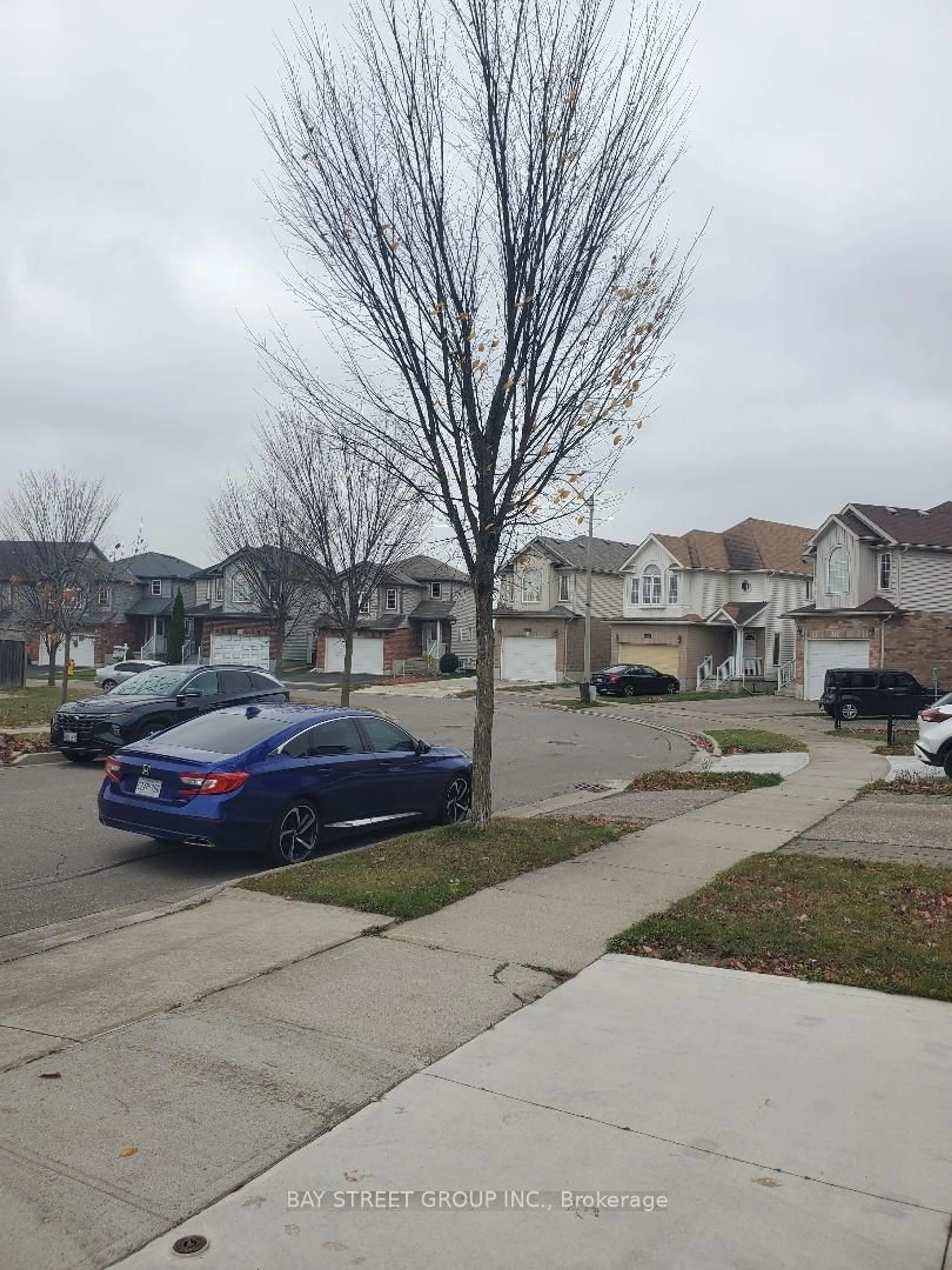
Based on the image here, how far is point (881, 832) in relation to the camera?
10734 mm

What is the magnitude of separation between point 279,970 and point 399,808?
4.71 metres

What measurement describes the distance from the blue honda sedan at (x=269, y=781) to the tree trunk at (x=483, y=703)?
0.90 m

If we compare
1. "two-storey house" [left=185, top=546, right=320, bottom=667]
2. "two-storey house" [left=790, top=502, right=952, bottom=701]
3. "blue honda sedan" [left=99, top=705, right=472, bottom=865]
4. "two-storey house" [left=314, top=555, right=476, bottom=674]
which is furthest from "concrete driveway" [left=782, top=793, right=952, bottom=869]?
"two-storey house" [left=314, top=555, right=476, bottom=674]

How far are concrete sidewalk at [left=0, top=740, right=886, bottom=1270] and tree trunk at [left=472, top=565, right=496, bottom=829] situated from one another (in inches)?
68.3

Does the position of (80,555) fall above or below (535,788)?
above

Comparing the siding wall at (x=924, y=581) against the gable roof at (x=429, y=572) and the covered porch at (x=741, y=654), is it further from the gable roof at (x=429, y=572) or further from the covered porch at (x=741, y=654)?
the gable roof at (x=429, y=572)

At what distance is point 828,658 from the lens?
37250 mm


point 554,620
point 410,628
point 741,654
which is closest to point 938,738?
point 741,654

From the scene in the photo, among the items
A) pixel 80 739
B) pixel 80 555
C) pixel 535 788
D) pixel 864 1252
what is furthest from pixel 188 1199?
pixel 80 555

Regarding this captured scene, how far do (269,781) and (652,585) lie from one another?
127 ft

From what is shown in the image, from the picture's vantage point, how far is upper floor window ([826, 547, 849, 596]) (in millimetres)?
36844

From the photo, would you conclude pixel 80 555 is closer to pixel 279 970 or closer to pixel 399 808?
pixel 399 808

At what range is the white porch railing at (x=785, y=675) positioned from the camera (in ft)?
144

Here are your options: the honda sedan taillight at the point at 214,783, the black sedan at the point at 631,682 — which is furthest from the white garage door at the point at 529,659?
the honda sedan taillight at the point at 214,783
